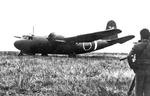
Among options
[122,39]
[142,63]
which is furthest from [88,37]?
[142,63]

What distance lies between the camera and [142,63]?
499 centimetres

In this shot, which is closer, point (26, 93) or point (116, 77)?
point (26, 93)

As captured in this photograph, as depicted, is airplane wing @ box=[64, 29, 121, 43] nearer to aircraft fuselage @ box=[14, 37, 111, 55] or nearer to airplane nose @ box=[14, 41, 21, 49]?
aircraft fuselage @ box=[14, 37, 111, 55]

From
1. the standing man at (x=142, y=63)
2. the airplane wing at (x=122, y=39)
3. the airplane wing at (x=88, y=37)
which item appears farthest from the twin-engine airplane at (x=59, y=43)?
A: the standing man at (x=142, y=63)

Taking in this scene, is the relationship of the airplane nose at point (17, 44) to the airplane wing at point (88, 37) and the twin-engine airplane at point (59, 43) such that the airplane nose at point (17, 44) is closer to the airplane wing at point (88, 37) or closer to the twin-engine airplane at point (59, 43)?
Answer: the twin-engine airplane at point (59, 43)

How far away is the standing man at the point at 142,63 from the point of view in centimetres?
498

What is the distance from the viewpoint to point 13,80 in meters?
7.26

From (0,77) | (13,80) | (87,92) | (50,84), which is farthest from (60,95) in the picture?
(0,77)

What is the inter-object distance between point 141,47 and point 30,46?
17.8 meters

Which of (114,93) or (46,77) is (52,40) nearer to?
(46,77)

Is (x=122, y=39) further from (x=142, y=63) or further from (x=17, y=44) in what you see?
(x=142, y=63)

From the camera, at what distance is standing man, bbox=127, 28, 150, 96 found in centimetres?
498

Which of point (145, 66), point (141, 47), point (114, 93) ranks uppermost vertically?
point (141, 47)

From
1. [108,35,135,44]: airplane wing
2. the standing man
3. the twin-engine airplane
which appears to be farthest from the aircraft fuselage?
the standing man
